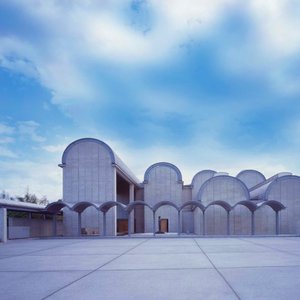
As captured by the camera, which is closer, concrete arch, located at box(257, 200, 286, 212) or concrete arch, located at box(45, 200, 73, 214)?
concrete arch, located at box(257, 200, 286, 212)

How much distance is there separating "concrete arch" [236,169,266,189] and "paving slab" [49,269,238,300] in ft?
139

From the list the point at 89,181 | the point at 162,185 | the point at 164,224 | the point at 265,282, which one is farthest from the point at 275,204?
the point at 265,282

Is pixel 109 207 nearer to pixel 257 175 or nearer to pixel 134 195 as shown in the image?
pixel 134 195

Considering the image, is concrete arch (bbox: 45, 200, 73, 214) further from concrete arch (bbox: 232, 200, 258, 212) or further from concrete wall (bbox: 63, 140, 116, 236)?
concrete arch (bbox: 232, 200, 258, 212)

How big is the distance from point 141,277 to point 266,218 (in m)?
27.0

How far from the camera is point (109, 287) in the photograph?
24.9 feet

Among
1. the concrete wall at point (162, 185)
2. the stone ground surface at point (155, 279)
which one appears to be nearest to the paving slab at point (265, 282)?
the stone ground surface at point (155, 279)

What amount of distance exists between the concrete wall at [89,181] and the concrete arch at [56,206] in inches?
89.3

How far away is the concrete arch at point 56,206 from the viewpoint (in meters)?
29.7

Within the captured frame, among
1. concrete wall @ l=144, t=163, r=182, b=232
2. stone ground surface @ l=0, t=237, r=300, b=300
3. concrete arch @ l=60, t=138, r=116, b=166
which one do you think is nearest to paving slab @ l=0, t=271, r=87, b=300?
stone ground surface @ l=0, t=237, r=300, b=300

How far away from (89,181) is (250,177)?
26538mm

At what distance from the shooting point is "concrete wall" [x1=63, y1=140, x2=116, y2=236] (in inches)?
1312

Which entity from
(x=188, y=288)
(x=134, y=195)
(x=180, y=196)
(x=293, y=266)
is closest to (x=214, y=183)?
(x=180, y=196)

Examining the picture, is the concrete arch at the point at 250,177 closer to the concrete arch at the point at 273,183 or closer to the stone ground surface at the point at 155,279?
the concrete arch at the point at 273,183
